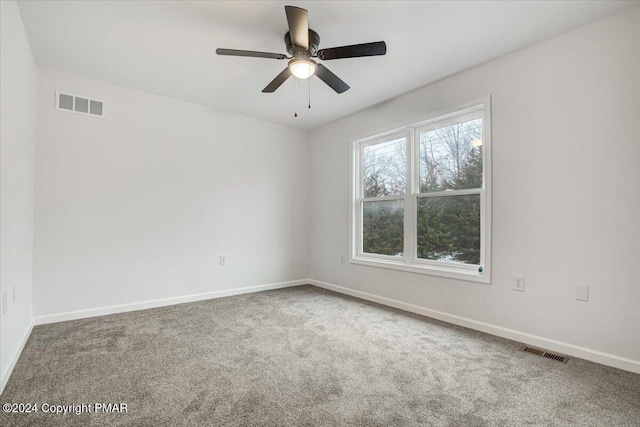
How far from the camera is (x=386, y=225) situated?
4109 millimetres

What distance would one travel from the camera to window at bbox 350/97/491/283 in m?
3.13

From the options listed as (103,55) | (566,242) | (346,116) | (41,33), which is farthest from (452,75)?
(41,33)

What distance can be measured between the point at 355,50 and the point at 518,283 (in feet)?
7.74

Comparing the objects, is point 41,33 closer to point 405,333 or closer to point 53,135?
point 53,135

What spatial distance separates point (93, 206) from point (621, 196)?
4.70 m

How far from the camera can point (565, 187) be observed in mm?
2527

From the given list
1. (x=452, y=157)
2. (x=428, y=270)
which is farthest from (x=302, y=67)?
(x=428, y=270)

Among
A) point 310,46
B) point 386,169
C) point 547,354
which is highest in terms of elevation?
point 310,46

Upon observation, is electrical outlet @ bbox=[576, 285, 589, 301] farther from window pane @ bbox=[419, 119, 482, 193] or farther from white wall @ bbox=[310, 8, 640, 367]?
window pane @ bbox=[419, 119, 482, 193]

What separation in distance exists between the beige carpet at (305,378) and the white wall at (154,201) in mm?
625

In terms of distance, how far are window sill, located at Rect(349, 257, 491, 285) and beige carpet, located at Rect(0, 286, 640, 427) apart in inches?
19.9

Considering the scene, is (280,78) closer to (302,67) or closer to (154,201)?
(302,67)

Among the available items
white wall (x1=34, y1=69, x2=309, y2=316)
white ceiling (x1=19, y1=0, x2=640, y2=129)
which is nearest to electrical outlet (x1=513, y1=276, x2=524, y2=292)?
white ceiling (x1=19, y1=0, x2=640, y2=129)

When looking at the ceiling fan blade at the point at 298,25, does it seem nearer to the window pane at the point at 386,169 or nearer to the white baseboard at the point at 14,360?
the window pane at the point at 386,169
